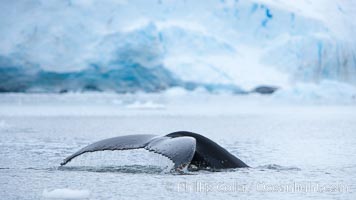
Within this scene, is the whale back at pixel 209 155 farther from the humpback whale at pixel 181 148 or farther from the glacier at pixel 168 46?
the glacier at pixel 168 46

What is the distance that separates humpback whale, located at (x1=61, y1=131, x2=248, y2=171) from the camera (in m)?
6.01

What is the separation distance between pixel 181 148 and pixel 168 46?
26477 mm

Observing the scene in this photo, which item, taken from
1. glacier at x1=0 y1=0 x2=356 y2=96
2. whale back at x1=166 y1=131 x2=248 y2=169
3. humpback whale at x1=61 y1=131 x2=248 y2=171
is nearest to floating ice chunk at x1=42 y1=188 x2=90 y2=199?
humpback whale at x1=61 y1=131 x2=248 y2=171

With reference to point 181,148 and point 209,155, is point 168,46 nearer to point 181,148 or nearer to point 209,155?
point 209,155

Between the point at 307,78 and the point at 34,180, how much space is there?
1105 inches

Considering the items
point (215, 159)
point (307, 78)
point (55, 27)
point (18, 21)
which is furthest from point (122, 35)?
point (215, 159)

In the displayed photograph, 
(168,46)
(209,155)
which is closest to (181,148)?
(209,155)

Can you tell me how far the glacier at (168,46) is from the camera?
30.3m

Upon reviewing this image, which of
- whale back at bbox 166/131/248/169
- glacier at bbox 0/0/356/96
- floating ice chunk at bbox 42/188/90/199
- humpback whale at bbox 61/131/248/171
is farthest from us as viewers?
glacier at bbox 0/0/356/96

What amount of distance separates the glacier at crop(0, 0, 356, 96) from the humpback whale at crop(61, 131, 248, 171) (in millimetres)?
23487

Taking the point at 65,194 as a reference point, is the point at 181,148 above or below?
above

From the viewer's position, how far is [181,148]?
6.05 m

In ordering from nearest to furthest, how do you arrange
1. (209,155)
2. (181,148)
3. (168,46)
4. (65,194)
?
(65,194) < (181,148) < (209,155) < (168,46)

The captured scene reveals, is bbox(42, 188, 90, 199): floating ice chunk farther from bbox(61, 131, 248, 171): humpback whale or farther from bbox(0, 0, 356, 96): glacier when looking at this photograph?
bbox(0, 0, 356, 96): glacier
